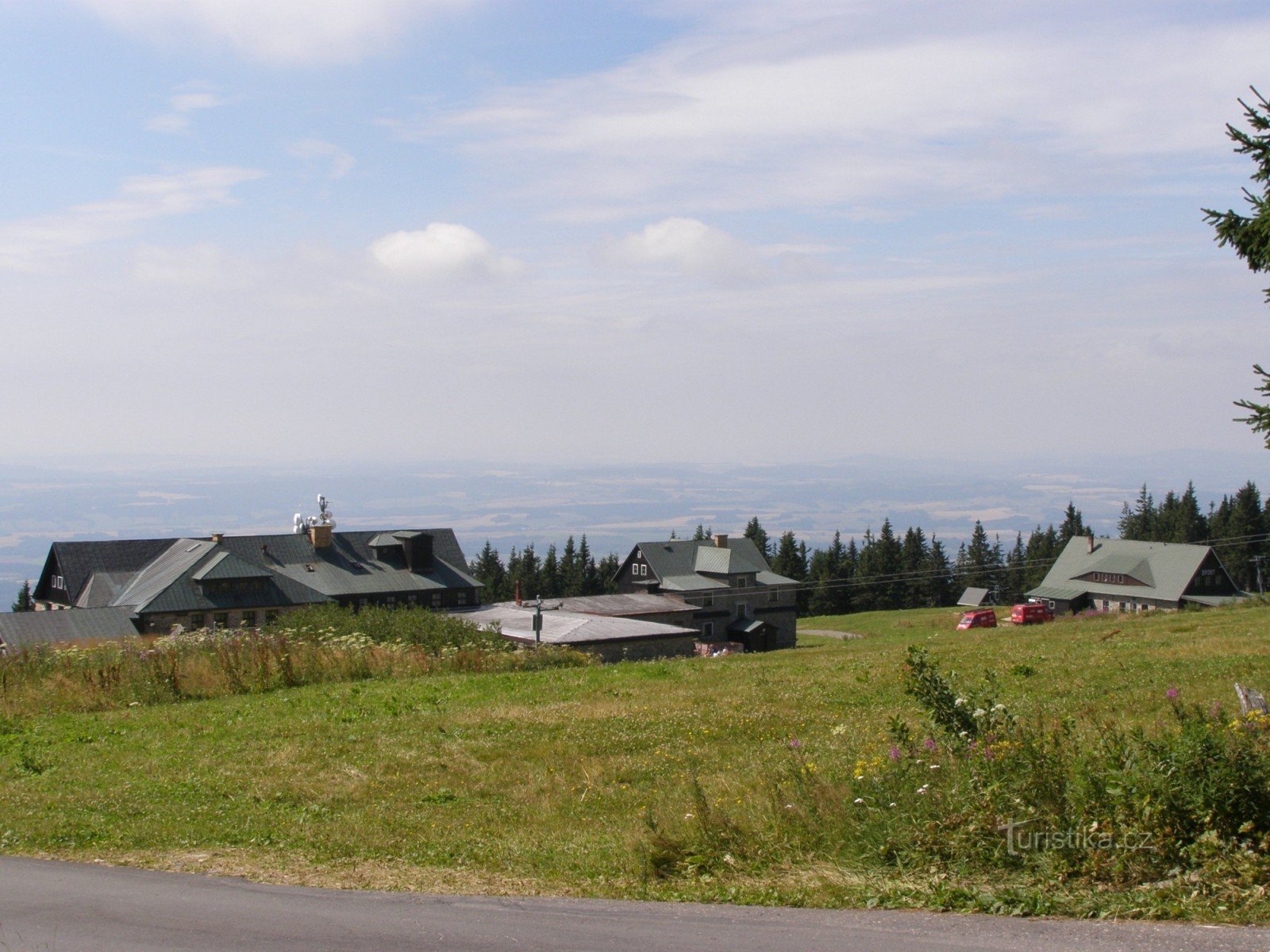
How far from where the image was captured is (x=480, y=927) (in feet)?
23.1

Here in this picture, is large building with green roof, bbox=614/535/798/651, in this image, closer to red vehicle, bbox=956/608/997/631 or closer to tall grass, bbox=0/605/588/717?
red vehicle, bbox=956/608/997/631

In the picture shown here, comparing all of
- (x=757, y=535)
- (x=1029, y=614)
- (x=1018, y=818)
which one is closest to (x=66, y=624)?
(x=1018, y=818)

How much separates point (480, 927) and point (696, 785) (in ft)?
8.00

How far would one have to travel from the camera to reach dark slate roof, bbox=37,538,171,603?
6319cm

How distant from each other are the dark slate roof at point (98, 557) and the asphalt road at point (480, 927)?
60.1m

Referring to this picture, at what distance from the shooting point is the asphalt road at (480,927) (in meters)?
6.30

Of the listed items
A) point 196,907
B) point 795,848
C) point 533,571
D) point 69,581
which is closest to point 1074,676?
point 795,848

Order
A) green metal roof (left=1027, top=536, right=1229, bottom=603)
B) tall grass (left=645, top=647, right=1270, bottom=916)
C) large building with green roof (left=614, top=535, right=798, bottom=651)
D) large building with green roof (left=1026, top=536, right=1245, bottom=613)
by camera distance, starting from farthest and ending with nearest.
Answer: green metal roof (left=1027, top=536, right=1229, bottom=603)
large building with green roof (left=1026, top=536, right=1245, bottom=613)
large building with green roof (left=614, top=535, right=798, bottom=651)
tall grass (left=645, top=647, right=1270, bottom=916)

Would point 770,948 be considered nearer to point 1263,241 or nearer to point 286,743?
point 1263,241

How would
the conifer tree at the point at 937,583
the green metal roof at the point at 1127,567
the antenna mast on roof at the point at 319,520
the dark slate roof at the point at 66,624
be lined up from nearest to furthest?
the dark slate roof at the point at 66,624
the antenna mast on roof at the point at 319,520
the green metal roof at the point at 1127,567
the conifer tree at the point at 937,583

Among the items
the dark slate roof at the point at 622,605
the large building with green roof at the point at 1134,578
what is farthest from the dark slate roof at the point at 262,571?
the large building with green roof at the point at 1134,578

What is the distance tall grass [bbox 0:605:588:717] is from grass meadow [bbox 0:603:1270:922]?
12 centimetres

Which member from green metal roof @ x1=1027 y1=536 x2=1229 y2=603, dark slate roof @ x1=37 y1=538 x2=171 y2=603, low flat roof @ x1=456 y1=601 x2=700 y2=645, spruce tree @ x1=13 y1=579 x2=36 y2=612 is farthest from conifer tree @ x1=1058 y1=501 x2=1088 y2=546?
spruce tree @ x1=13 y1=579 x2=36 y2=612

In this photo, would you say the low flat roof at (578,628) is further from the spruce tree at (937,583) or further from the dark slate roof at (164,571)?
the spruce tree at (937,583)
